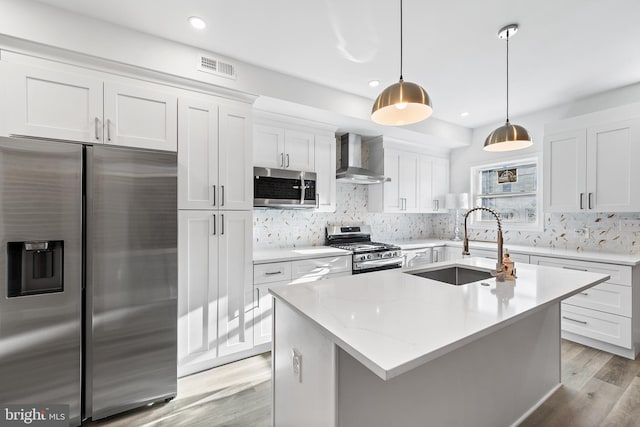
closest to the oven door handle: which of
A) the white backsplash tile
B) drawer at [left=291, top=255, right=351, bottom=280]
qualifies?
drawer at [left=291, top=255, right=351, bottom=280]

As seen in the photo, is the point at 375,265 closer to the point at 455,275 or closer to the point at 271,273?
the point at 455,275

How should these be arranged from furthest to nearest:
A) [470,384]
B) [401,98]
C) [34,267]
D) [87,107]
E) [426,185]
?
1. [426,185]
2. [87,107]
3. [34,267]
4. [470,384]
5. [401,98]

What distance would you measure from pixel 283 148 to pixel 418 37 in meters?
1.64

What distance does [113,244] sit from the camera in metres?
1.79

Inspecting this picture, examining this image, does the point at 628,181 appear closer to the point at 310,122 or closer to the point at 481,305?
the point at 481,305

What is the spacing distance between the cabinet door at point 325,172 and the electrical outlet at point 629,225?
10.3 feet

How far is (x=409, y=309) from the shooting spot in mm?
1262

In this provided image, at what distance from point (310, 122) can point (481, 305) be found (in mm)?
2577

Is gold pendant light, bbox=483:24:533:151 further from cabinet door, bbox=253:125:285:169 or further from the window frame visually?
the window frame

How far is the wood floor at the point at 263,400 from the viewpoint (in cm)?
183

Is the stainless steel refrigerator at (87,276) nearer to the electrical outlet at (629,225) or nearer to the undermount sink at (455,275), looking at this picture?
the undermount sink at (455,275)

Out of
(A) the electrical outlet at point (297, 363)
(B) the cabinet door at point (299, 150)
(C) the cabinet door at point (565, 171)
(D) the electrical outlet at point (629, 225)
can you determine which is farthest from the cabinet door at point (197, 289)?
(D) the electrical outlet at point (629, 225)

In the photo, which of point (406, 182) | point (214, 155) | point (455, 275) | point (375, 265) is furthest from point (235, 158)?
point (406, 182)

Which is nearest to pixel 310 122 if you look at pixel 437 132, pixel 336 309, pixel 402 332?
pixel 437 132
